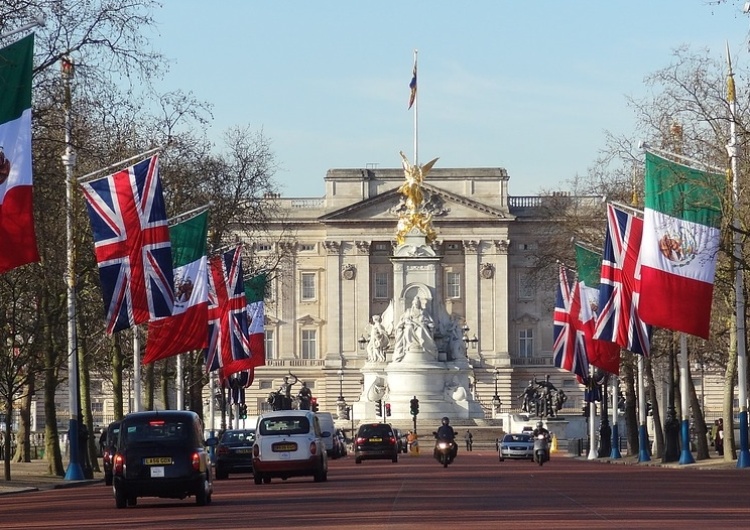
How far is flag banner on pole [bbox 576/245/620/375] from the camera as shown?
207ft

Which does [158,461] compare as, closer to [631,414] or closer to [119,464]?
[119,464]

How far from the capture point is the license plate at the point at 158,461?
34500 millimetres

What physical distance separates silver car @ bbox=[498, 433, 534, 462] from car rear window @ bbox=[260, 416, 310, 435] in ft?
95.8

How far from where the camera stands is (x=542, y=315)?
172m

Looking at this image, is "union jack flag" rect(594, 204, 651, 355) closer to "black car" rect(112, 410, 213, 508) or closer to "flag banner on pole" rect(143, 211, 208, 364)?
"flag banner on pole" rect(143, 211, 208, 364)

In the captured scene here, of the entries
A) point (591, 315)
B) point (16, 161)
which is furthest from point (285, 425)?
point (591, 315)

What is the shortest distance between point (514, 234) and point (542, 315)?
7.63 m

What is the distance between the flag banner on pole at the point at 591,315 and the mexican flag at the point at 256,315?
38.1 ft

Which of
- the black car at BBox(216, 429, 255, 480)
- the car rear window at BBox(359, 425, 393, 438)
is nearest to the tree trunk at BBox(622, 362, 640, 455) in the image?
the car rear window at BBox(359, 425, 393, 438)

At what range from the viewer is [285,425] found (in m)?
46.1

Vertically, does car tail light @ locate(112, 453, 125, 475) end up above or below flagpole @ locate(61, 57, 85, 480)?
below

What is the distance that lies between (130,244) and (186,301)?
6.91 m

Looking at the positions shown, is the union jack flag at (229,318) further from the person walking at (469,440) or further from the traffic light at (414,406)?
the person walking at (469,440)

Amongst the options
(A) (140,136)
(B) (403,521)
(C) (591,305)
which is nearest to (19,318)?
(A) (140,136)
